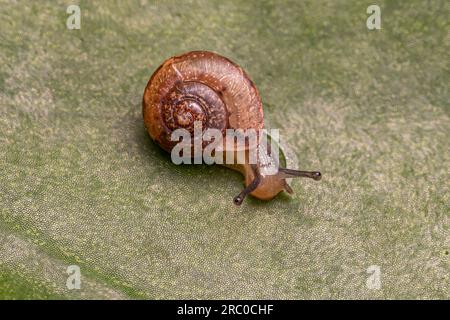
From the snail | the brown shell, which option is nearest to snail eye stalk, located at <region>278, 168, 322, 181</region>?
the snail

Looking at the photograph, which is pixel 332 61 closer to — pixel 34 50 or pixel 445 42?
pixel 445 42

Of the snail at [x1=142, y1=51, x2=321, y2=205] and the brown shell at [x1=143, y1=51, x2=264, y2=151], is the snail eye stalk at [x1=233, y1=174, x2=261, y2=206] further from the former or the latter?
the brown shell at [x1=143, y1=51, x2=264, y2=151]

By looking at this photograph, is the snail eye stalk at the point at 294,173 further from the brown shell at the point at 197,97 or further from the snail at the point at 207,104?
the brown shell at the point at 197,97

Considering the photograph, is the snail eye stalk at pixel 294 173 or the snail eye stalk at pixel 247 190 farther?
the snail eye stalk at pixel 294 173

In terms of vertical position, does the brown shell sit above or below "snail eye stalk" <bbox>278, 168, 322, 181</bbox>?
above

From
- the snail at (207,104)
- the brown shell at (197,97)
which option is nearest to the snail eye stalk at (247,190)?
the snail at (207,104)

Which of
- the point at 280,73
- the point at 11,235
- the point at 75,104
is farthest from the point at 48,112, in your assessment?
the point at 280,73

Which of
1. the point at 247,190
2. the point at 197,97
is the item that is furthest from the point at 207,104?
the point at 247,190
